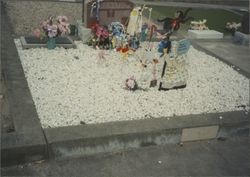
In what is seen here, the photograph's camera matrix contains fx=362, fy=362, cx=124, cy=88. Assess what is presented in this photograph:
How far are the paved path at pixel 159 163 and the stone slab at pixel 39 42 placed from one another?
476cm

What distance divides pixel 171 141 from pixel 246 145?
1.36m

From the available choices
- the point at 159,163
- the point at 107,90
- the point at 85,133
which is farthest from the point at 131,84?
the point at 159,163

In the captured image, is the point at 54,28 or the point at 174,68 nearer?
the point at 174,68

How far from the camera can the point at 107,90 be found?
7.27 m

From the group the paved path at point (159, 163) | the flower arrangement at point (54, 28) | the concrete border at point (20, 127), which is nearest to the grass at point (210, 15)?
the flower arrangement at point (54, 28)

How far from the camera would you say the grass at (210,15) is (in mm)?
16125

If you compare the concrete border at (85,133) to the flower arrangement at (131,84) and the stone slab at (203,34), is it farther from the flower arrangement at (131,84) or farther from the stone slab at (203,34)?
the stone slab at (203,34)

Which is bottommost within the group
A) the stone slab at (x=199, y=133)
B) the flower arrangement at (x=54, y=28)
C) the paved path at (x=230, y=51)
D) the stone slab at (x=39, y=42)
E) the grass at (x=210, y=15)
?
the stone slab at (x=199, y=133)

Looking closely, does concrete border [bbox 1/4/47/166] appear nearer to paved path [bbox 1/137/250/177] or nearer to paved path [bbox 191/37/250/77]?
paved path [bbox 1/137/250/177]

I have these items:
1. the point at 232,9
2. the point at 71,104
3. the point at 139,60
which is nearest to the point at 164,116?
the point at 71,104

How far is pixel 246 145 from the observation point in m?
6.23

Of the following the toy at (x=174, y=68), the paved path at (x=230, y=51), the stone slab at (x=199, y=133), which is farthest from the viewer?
the paved path at (x=230, y=51)

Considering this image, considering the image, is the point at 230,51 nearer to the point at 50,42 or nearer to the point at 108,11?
the point at 108,11

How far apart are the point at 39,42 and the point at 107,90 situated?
3232mm
